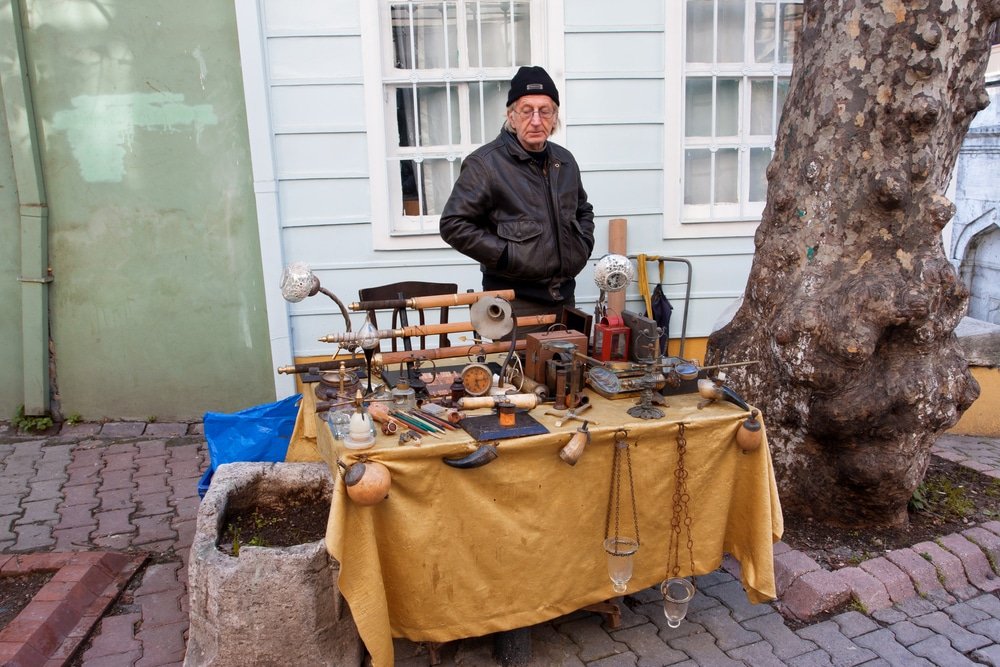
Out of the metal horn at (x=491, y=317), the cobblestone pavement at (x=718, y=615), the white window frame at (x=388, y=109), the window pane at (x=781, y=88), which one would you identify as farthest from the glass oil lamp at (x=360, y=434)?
the window pane at (x=781, y=88)

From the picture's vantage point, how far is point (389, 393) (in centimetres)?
Answer: 289

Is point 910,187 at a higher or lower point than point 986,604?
higher

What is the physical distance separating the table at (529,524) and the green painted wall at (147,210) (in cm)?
288

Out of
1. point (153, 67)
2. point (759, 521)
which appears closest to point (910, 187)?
point (759, 521)

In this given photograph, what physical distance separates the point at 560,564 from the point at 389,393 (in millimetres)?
892

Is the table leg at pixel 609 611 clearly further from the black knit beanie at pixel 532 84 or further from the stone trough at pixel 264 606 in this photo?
the black knit beanie at pixel 532 84

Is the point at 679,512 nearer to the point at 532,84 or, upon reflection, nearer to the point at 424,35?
the point at 532,84

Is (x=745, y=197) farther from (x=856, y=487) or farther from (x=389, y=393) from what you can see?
(x=389, y=393)

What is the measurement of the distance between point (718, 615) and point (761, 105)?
150 inches

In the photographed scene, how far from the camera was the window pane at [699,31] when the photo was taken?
5301 mm

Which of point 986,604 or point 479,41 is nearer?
point 986,604

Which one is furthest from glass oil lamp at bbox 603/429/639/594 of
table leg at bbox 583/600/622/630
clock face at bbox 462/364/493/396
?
clock face at bbox 462/364/493/396

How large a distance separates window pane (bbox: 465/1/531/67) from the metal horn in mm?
2833

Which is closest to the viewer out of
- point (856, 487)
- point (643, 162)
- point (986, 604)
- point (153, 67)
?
point (986, 604)
